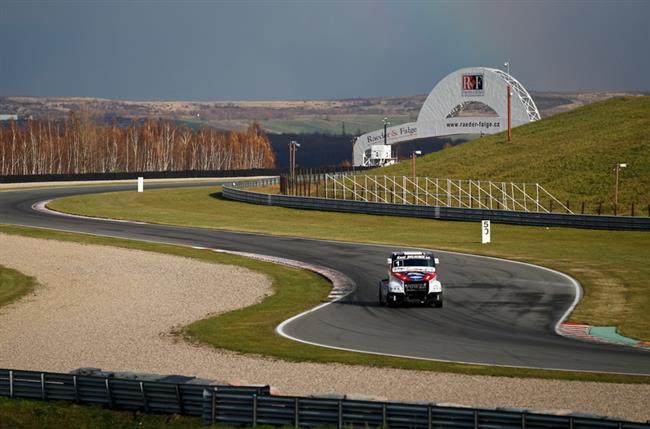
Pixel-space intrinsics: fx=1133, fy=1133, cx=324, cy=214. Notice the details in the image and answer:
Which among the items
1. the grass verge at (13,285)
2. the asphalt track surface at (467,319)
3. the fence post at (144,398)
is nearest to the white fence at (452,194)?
the asphalt track surface at (467,319)

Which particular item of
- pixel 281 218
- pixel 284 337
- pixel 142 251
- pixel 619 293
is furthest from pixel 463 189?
pixel 284 337

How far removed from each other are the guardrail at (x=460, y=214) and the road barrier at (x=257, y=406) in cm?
4476

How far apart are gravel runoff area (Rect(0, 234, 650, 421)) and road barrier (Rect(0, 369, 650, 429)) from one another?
4.21ft

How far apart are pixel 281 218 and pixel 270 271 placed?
103ft

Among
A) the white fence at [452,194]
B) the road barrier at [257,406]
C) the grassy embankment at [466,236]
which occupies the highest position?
the white fence at [452,194]

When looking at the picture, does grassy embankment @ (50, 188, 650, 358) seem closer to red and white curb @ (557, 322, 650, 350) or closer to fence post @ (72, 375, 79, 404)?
red and white curb @ (557, 322, 650, 350)

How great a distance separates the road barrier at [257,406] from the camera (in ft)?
59.5

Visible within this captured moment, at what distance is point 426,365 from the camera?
25.3 meters

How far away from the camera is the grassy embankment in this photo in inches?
1439

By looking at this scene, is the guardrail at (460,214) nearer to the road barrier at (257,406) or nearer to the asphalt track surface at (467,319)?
the asphalt track surface at (467,319)

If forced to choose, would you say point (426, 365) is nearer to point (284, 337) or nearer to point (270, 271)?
point (284, 337)

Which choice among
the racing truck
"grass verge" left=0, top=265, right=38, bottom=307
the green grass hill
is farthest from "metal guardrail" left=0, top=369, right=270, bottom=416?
the green grass hill

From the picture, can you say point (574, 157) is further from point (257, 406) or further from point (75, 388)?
point (257, 406)

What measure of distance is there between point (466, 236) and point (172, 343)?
3442cm
